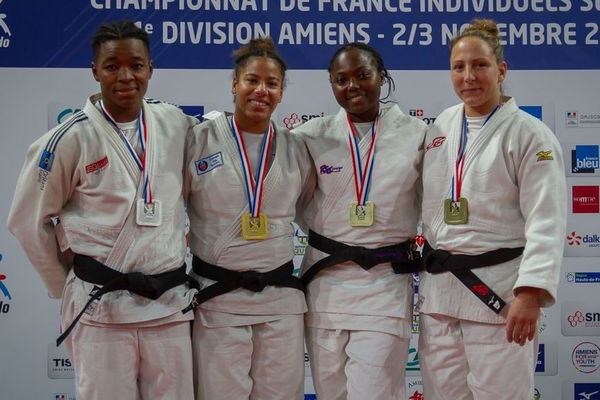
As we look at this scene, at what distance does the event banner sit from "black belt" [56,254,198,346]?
7.63 feet

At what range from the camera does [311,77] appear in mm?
4848

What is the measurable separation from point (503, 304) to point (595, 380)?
8.43 feet

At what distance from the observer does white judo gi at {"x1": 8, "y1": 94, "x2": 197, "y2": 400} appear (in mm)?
2789

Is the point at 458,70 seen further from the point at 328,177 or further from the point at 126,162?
the point at 126,162

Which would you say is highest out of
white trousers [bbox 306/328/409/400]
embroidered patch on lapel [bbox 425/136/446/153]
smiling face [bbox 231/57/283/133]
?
smiling face [bbox 231/57/283/133]

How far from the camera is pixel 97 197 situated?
2828mm

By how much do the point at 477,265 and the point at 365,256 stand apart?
0.48 meters

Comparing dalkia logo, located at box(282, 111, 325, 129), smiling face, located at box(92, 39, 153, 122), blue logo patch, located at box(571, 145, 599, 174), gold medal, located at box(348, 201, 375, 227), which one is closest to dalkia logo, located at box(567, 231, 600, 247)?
blue logo patch, located at box(571, 145, 599, 174)

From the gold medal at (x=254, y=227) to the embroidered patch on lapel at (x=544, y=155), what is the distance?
1150 mm

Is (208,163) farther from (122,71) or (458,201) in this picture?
(458,201)

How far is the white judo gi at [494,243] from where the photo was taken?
274 centimetres

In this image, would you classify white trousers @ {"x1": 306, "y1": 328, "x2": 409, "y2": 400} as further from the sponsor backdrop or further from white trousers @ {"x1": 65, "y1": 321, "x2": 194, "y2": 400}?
A: the sponsor backdrop

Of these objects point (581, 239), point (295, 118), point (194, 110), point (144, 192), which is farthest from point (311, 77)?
point (144, 192)

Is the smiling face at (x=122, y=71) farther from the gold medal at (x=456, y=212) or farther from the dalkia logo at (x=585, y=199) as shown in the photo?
the dalkia logo at (x=585, y=199)
